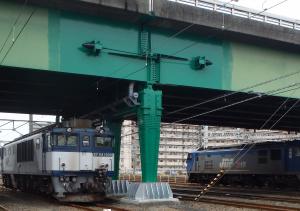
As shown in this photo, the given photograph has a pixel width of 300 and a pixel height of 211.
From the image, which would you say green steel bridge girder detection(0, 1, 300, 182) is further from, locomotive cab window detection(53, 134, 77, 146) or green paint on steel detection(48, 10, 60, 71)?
locomotive cab window detection(53, 134, 77, 146)

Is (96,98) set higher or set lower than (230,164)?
higher

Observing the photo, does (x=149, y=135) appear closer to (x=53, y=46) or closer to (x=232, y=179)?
(x=53, y=46)

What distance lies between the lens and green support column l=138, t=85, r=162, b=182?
21.5m

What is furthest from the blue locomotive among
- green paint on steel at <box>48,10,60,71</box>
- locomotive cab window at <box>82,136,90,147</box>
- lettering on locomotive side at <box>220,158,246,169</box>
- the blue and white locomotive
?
green paint on steel at <box>48,10,60,71</box>

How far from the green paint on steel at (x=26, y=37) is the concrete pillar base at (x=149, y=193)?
6468mm

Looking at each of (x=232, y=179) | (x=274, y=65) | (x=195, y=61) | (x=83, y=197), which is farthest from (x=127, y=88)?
(x=232, y=179)

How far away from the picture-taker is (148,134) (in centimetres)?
2155

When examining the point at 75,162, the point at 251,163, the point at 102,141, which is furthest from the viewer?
the point at 251,163

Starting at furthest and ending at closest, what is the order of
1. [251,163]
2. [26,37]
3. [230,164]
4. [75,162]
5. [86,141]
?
[230,164] < [251,163] < [86,141] < [75,162] < [26,37]

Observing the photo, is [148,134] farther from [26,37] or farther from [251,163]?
[251,163]

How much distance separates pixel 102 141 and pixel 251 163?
18.6m

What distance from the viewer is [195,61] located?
2328cm

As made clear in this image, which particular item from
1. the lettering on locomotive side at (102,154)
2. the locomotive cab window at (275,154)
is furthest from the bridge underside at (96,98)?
the locomotive cab window at (275,154)

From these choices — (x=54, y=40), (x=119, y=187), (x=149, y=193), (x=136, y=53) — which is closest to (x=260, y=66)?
(x=136, y=53)
